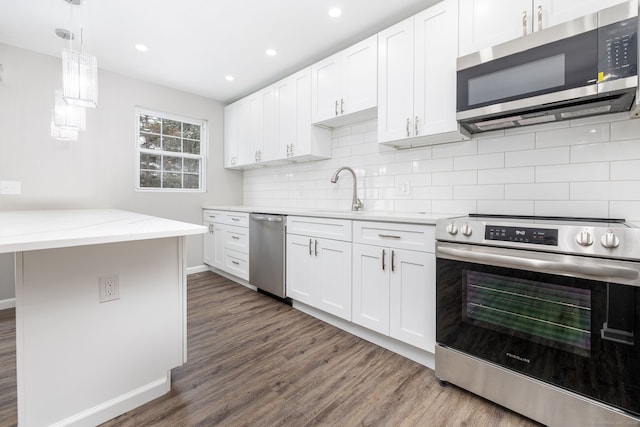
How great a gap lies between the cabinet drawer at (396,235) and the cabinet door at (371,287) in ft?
0.20

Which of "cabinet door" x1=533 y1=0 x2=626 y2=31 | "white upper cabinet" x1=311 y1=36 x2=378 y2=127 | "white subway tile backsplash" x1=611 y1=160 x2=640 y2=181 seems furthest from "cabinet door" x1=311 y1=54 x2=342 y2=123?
"white subway tile backsplash" x1=611 y1=160 x2=640 y2=181

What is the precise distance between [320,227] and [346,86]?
1.29 meters

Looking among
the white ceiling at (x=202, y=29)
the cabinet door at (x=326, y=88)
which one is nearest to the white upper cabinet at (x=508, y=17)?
the white ceiling at (x=202, y=29)

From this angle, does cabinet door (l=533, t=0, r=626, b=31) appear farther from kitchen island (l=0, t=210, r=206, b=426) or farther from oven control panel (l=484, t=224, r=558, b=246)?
kitchen island (l=0, t=210, r=206, b=426)

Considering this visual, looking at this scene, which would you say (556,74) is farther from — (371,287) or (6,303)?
(6,303)

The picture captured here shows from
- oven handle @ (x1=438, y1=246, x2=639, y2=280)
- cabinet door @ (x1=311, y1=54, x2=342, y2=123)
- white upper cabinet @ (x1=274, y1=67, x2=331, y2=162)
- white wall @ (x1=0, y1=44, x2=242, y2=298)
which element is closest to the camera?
oven handle @ (x1=438, y1=246, x2=639, y2=280)

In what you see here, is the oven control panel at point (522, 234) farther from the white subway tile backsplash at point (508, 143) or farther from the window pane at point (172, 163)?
the window pane at point (172, 163)

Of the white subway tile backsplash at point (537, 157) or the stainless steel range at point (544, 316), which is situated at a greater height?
the white subway tile backsplash at point (537, 157)

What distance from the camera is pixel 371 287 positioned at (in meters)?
2.11

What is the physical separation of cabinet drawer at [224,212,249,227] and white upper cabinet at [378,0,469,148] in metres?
1.80

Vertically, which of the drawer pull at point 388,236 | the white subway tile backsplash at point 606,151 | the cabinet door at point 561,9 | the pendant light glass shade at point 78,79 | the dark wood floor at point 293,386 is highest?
the cabinet door at point 561,9

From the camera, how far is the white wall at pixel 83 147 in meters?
2.82

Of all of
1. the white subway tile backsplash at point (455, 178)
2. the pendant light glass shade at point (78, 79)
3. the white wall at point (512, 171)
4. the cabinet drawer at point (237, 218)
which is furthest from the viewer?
the cabinet drawer at point (237, 218)

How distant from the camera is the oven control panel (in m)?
1.31
